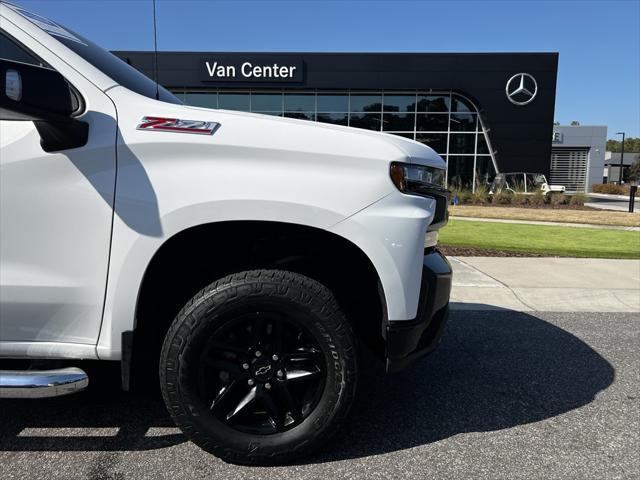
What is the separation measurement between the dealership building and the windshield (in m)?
22.5

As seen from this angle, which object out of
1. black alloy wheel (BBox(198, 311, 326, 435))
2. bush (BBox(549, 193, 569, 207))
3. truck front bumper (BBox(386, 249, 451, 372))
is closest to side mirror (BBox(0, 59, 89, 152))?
black alloy wheel (BBox(198, 311, 326, 435))

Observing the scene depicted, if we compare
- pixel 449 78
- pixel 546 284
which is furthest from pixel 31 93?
pixel 449 78

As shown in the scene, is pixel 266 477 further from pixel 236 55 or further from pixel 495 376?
pixel 236 55

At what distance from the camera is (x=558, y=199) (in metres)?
21.1

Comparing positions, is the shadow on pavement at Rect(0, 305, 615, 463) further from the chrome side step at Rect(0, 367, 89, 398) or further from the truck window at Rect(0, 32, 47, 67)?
the truck window at Rect(0, 32, 47, 67)

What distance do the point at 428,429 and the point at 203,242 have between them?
5.40ft

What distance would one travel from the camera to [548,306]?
5.59m

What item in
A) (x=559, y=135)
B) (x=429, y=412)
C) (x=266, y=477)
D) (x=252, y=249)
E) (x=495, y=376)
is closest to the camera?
(x=266, y=477)

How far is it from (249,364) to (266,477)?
0.53 metres

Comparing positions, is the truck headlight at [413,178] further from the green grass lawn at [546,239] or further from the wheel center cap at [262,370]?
the green grass lawn at [546,239]

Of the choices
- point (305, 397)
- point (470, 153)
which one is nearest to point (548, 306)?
point (305, 397)

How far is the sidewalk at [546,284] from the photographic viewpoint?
223 inches

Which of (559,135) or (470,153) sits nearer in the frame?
(470,153)

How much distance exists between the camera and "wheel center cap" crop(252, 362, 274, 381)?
7.95ft
